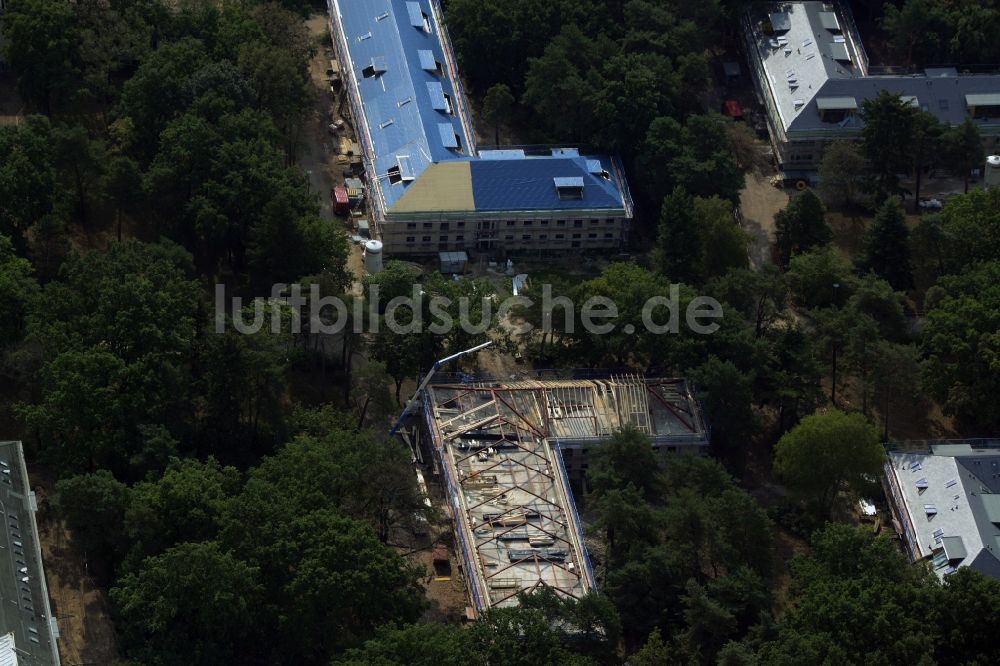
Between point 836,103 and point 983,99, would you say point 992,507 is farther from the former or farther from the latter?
point 983,99

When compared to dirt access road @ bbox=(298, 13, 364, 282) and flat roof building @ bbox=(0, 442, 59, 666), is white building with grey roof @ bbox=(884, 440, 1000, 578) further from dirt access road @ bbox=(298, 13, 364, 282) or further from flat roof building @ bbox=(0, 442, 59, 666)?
flat roof building @ bbox=(0, 442, 59, 666)

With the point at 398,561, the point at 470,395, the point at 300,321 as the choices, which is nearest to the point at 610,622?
the point at 398,561

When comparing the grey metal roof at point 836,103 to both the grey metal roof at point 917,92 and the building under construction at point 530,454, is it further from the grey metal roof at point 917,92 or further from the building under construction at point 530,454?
the building under construction at point 530,454

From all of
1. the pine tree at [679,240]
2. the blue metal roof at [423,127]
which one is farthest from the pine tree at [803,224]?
the blue metal roof at [423,127]

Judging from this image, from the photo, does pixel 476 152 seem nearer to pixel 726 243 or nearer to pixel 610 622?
pixel 726 243

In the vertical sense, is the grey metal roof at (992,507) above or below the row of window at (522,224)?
below
